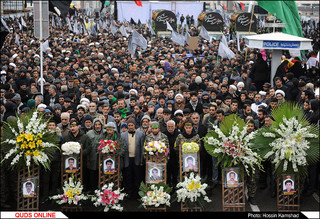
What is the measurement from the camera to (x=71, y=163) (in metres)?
8.77

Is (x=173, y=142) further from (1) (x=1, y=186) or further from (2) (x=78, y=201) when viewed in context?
(1) (x=1, y=186)

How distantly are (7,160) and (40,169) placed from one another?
0.72m

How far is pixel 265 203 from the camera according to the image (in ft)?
31.6

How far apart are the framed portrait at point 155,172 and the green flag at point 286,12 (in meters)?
11.9

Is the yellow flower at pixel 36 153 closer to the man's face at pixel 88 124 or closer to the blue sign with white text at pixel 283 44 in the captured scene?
the man's face at pixel 88 124

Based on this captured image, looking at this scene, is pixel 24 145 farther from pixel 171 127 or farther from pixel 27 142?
pixel 171 127

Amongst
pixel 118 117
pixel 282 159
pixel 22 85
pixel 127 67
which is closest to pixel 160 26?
pixel 127 67

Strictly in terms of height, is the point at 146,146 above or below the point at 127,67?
below

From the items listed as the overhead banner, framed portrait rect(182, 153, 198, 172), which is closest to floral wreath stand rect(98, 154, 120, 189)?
framed portrait rect(182, 153, 198, 172)

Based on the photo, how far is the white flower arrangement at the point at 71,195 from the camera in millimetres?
8516

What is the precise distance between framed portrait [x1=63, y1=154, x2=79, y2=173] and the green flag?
12.4 m

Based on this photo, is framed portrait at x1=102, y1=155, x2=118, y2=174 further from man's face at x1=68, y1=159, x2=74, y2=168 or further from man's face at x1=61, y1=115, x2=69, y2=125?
man's face at x1=61, y1=115, x2=69, y2=125

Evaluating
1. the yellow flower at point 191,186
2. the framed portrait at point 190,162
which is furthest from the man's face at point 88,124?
the yellow flower at point 191,186

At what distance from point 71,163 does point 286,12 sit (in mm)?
13257
